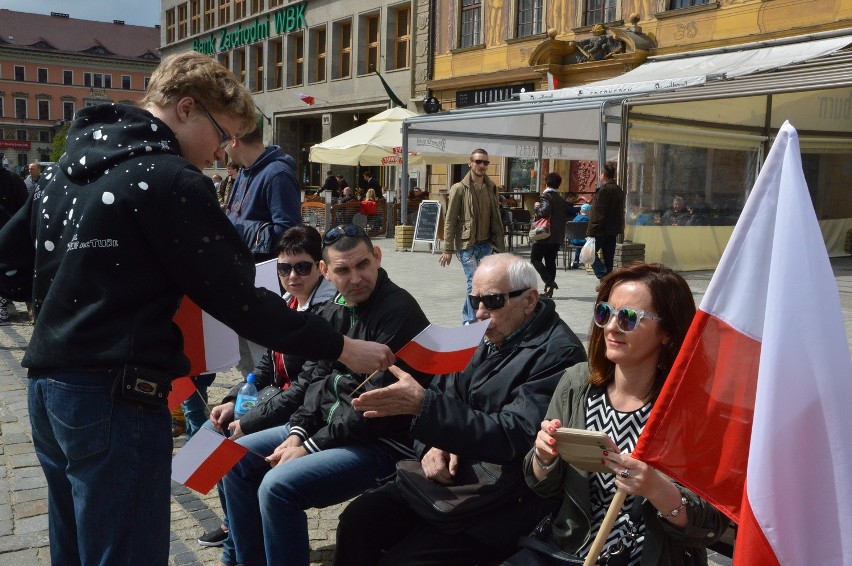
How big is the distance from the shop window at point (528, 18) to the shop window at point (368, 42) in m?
9.05

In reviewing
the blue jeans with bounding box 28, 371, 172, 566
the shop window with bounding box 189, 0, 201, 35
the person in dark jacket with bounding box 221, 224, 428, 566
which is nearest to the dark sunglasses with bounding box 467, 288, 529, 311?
the person in dark jacket with bounding box 221, 224, 428, 566

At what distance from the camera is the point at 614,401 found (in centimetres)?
260

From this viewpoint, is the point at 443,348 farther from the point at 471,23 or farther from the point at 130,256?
the point at 471,23

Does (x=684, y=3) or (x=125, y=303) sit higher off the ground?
(x=684, y=3)

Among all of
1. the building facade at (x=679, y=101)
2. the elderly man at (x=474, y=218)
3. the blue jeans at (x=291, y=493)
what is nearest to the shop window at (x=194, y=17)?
the building facade at (x=679, y=101)

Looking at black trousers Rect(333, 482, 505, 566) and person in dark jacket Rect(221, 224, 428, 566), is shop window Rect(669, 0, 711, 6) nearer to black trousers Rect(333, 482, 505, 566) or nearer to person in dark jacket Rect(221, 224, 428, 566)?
person in dark jacket Rect(221, 224, 428, 566)

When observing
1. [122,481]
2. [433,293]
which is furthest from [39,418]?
[433,293]

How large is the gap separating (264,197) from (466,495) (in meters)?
2.70

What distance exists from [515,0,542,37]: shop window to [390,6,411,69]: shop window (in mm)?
6892

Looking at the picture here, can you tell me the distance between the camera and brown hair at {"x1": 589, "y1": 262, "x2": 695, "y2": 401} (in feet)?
8.40

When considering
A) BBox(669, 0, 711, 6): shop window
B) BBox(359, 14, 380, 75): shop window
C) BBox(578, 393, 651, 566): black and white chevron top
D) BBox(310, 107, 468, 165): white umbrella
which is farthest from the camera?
BBox(359, 14, 380, 75): shop window

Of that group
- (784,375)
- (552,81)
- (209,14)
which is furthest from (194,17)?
(784,375)

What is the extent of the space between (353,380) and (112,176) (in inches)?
63.5

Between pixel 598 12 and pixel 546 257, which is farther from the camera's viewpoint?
pixel 598 12
